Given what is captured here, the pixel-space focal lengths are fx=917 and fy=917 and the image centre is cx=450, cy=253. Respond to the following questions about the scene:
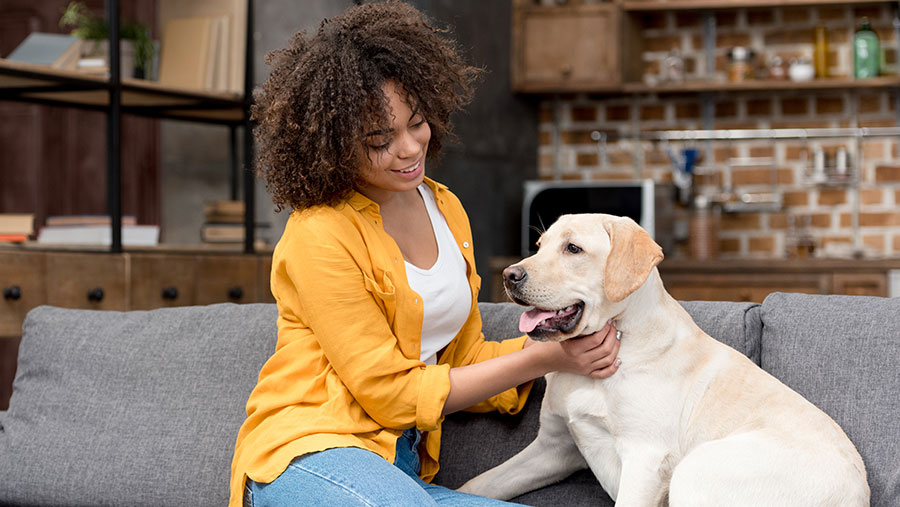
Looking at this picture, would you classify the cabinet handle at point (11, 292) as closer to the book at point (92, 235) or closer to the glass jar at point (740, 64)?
the book at point (92, 235)

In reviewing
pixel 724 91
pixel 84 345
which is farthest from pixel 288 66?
pixel 724 91

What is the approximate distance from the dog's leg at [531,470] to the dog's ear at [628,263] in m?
0.40

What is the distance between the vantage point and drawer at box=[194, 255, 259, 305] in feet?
11.6

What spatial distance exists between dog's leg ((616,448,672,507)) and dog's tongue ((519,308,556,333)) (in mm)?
268

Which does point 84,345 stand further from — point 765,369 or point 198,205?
point 198,205

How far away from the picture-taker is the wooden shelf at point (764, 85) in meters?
4.42

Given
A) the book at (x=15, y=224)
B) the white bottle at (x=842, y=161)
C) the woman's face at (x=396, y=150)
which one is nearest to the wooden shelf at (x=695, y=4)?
the white bottle at (x=842, y=161)

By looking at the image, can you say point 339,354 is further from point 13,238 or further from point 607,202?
point 607,202

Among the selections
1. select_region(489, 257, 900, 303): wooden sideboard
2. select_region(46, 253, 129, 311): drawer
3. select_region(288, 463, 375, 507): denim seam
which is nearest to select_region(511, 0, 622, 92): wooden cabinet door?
select_region(489, 257, 900, 303): wooden sideboard

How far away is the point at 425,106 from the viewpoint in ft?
5.61

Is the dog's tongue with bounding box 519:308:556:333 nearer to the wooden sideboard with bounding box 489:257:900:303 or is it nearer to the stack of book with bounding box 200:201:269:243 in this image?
the stack of book with bounding box 200:201:269:243

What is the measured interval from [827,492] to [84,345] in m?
1.66

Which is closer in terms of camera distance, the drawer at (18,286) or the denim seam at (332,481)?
the denim seam at (332,481)

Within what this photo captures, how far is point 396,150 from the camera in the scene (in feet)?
5.41
